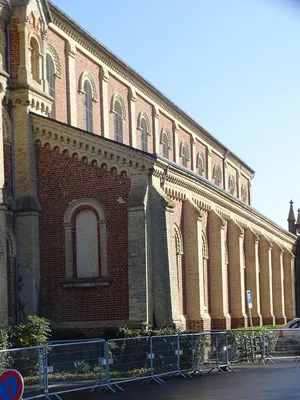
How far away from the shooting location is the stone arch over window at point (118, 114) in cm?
4244

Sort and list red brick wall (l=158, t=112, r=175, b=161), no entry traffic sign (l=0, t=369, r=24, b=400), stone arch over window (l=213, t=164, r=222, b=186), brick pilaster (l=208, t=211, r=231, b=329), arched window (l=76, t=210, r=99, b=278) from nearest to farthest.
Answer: no entry traffic sign (l=0, t=369, r=24, b=400) < arched window (l=76, t=210, r=99, b=278) < brick pilaster (l=208, t=211, r=231, b=329) < red brick wall (l=158, t=112, r=175, b=161) < stone arch over window (l=213, t=164, r=222, b=186)

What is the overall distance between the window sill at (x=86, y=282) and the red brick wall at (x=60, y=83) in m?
8.93

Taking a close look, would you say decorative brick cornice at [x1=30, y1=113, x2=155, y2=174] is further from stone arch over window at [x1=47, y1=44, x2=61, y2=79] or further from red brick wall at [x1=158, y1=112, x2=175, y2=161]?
red brick wall at [x1=158, y1=112, x2=175, y2=161]

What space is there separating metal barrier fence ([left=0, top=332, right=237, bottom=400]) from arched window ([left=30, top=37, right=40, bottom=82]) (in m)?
11.2

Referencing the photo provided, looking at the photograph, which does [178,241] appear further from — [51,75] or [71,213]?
[51,75]

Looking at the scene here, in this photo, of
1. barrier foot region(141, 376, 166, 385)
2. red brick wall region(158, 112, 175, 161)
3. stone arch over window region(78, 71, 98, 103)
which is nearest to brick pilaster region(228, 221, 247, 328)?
stone arch over window region(78, 71, 98, 103)

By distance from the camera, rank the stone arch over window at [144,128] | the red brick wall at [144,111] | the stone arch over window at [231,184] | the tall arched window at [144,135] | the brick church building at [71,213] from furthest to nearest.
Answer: the stone arch over window at [231,184], the tall arched window at [144,135], the stone arch over window at [144,128], the red brick wall at [144,111], the brick church building at [71,213]

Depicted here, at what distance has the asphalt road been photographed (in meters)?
18.6

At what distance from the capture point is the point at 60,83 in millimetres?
35781

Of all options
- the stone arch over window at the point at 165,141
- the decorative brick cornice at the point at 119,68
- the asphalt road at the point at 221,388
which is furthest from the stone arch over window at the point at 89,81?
the asphalt road at the point at 221,388

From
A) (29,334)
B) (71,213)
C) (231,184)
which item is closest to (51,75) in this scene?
(71,213)

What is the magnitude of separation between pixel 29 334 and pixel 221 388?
6.70m

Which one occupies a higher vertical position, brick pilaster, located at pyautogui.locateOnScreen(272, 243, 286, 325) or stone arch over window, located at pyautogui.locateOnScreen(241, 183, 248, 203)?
stone arch over window, located at pyautogui.locateOnScreen(241, 183, 248, 203)

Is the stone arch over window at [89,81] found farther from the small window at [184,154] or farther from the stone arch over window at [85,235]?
the small window at [184,154]
